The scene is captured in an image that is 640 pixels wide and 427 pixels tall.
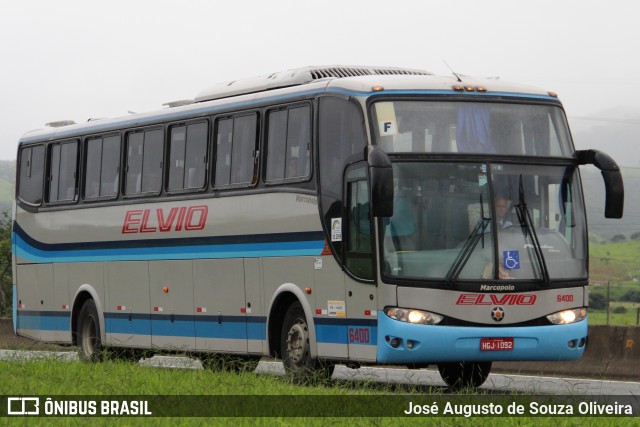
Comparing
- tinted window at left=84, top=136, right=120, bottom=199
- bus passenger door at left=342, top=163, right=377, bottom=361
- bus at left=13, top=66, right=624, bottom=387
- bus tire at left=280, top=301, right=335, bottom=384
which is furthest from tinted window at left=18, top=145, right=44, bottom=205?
bus passenger door at left=342, top=163, right=377, bottom=361

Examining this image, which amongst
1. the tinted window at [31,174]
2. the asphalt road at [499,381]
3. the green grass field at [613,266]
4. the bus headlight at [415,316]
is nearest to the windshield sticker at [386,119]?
the bus headlight at [415,316]

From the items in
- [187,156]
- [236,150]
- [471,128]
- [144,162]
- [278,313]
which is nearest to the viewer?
[471,128]

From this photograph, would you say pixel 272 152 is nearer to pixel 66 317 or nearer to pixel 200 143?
pixel 200 143

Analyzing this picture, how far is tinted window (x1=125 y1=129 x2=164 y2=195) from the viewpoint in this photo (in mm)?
21594

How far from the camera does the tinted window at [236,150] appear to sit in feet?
63.1

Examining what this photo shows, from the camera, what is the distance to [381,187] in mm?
15547

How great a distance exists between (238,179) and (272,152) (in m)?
0.93

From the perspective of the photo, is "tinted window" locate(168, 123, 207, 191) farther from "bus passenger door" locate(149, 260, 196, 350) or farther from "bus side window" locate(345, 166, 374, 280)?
"bus side window" locate(345, 166, 374, 280)

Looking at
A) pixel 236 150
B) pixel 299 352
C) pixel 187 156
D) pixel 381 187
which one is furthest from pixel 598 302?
pixel 381 187

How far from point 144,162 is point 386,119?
6.33 meters

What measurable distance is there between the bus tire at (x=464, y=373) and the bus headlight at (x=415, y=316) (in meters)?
2.02

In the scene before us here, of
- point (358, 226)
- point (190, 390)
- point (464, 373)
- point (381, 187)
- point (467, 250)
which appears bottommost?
point (190, 390)

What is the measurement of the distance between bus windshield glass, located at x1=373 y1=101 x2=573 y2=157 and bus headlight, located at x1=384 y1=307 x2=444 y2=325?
1826mm

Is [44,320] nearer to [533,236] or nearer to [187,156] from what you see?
[187,156]
